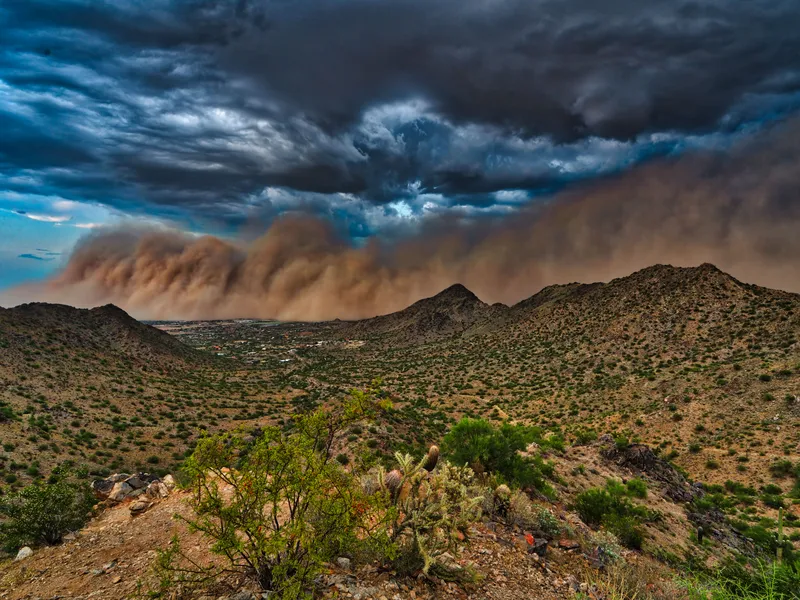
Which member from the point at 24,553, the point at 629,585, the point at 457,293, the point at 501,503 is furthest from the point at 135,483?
the point at 457,293

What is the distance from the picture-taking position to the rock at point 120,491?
46.4ft

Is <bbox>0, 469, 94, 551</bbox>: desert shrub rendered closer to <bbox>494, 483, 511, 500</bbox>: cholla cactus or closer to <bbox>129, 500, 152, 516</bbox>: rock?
<bbox>129, 500, 152, 516</bbox>: rock

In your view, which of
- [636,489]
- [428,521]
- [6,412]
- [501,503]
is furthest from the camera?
[6,412]

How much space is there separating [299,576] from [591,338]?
79913mm

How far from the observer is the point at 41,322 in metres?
72.4

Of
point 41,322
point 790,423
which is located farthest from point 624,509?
point 41,322

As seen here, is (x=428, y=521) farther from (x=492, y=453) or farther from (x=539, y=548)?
(x=492, y=453)

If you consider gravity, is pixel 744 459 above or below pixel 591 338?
below

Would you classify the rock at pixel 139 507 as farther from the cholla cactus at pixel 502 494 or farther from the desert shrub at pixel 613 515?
the desert shrub at pixel 613 515

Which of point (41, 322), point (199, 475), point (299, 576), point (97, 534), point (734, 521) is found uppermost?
point (41, 322)

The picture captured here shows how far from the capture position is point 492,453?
17703mm

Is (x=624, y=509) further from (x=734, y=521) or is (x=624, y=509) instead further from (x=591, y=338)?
(x=591, y=338)

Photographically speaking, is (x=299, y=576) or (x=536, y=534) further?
(x=536, y=534)

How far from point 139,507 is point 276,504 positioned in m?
10.6
